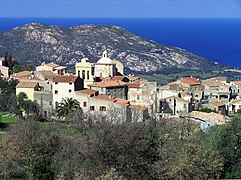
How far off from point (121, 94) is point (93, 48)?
261ft

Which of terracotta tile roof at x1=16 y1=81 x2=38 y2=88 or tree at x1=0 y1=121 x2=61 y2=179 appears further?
terracotta tile roof at x1=16 y1=81 x2=38 y2=88

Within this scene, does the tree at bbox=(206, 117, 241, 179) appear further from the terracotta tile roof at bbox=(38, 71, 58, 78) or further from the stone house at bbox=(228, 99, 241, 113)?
the terracotta tile roof at bbox=(38, 71, 58, 78)

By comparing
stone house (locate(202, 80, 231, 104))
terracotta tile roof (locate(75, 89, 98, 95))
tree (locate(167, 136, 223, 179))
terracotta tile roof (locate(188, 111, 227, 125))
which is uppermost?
terracotta tile roof (locate(75, 89, 98, 95))

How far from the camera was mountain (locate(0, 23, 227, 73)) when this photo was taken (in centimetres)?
10788

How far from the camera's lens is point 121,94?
37.5 meters

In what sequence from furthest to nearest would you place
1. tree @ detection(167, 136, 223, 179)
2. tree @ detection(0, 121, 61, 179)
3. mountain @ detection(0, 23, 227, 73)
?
mountain @ detection(0, 23, 227, 73), tree @ detection(0, 121, 61, 179), tree @ detection(167, 136, 223, 179)

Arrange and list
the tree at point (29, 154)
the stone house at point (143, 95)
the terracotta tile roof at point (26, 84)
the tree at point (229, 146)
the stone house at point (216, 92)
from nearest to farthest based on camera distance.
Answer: the tree at point (29, 154) → the tree at point (229, 146) → the terracotta tile roof at point (26, 84) → the stone house at point (143, 95) → the stone house at point (216, 92)

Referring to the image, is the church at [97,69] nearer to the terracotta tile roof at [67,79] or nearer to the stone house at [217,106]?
the terracotta tile roof at [67,79]

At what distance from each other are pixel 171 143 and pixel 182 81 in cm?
2114

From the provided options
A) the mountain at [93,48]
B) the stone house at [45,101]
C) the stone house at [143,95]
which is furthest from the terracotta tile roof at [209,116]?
the mountain at [93,48]

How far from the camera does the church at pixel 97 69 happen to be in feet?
129

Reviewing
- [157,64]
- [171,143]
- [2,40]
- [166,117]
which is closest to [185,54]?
[157,64]

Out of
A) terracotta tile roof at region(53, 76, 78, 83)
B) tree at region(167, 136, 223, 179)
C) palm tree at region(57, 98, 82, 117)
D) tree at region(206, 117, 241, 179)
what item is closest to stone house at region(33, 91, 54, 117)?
terracotta tile roof at region(53, 76, 78, 83)

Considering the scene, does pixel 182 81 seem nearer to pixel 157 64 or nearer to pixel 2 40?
pixel 157 64
